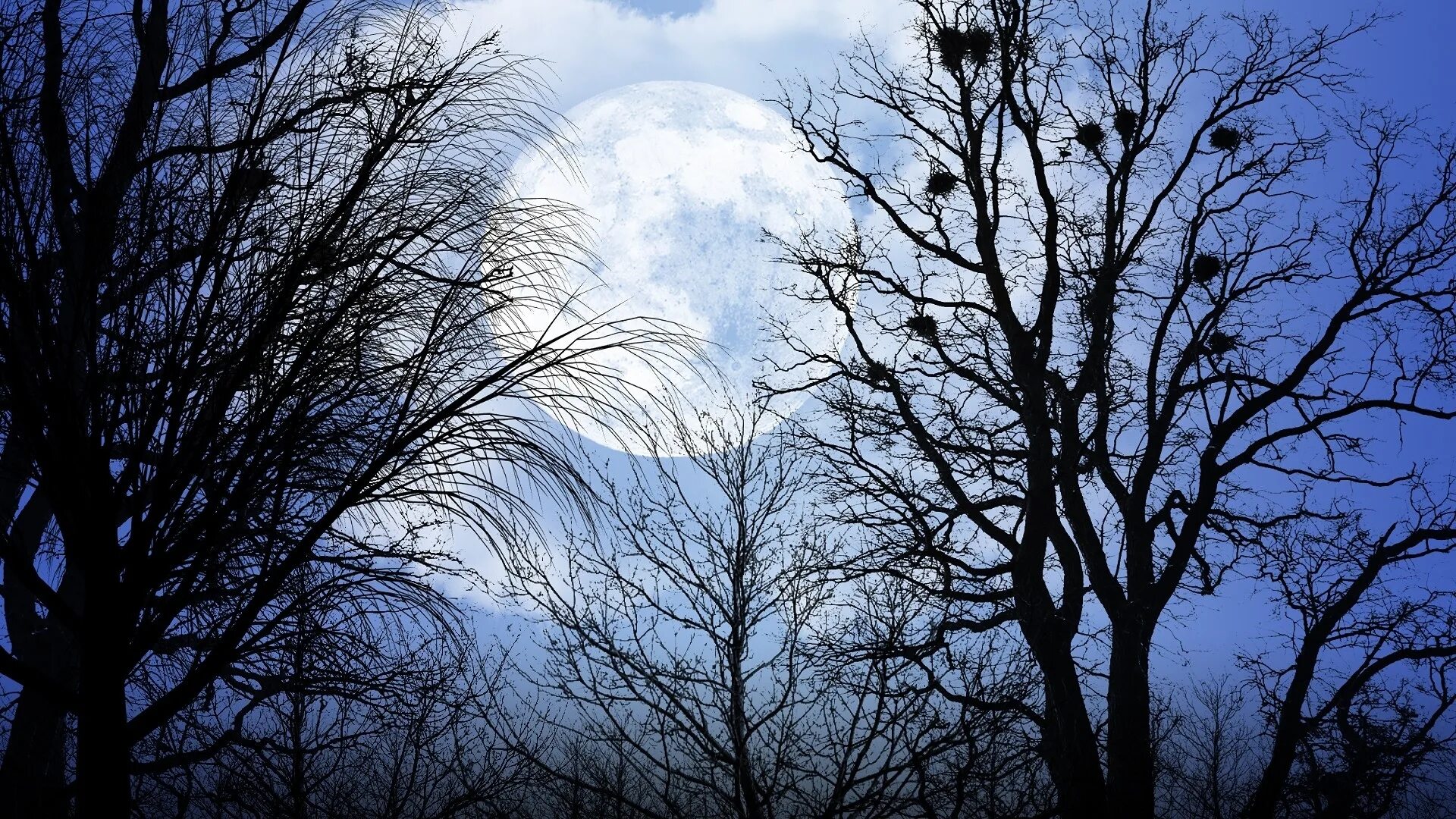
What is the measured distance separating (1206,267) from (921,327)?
3.60m

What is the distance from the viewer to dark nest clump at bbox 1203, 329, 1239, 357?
36.0 feet

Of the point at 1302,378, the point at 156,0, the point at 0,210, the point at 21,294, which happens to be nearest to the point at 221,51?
the point at 0,210

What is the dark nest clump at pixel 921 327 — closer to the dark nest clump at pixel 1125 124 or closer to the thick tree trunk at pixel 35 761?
the dark nest clump at pixel 1125 124

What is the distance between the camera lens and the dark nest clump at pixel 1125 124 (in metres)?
10.7

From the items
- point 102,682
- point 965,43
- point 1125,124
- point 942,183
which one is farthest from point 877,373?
point 102,682

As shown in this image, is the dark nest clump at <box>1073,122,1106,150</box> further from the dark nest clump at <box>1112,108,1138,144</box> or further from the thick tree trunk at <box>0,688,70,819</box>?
the thick tree trunk at <box>0,688,70,819</box>

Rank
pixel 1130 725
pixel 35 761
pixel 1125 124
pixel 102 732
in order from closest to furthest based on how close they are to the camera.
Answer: pixel 102 732, pixel 35 761, pixel 1130 725, pixel 1125 124

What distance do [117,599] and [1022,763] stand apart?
6.22 m

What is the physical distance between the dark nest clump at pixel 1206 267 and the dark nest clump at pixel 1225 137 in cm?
123

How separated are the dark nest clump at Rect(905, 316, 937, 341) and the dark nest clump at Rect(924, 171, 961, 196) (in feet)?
4.91

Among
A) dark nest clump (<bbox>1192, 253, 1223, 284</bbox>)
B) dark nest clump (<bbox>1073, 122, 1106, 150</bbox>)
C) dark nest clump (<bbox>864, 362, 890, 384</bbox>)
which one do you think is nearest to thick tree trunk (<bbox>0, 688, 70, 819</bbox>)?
dark nest clump (<bbox>864, 362, 890, 384</bbox>)

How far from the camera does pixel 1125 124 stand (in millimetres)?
10750

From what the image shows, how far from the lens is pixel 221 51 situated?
3.67 meters

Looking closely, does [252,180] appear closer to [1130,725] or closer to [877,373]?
[877,373]
